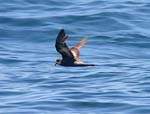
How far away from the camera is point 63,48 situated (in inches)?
615

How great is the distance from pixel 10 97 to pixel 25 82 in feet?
5.28

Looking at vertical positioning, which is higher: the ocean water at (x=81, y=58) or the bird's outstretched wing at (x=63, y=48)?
the bird's outstretched wing at (x=63, y=48)

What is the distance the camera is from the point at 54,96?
16.6m

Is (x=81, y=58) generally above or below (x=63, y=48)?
below

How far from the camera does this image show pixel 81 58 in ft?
67.3

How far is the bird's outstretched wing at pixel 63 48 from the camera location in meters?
15.2

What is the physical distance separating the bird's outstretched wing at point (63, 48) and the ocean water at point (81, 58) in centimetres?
75

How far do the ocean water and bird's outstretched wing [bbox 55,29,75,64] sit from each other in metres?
0.75

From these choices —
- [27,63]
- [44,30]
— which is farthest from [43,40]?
[27,63]

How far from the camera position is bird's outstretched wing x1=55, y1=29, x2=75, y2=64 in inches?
599

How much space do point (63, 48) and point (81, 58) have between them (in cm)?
492

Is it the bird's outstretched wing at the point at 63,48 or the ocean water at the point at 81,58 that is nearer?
the bird's outstretched wing at the point at 63,48

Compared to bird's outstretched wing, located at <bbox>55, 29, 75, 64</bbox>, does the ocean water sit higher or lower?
lower

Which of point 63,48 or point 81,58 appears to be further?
point 81,58
